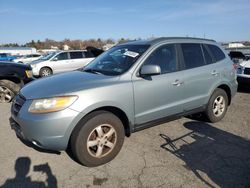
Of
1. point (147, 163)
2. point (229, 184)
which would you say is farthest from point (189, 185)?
point (147, 163)

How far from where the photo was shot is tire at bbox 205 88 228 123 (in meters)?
5.23

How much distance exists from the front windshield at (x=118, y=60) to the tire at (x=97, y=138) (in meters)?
0.80

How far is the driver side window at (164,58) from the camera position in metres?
4.25

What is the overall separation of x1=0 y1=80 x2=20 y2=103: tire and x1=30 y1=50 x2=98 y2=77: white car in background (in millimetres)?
7690

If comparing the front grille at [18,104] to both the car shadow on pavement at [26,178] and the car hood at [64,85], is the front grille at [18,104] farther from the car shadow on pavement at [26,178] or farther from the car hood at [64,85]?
the car shadow on pavement at [26,178]

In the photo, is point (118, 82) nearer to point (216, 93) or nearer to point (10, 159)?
point (10, 159)

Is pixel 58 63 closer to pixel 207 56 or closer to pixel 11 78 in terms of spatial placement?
pixel 11 78

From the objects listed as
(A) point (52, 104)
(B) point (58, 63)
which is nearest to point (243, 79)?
(A) point (52, 104)

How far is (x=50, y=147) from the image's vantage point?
11.0ft

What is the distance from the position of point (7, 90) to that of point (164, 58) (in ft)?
17.2

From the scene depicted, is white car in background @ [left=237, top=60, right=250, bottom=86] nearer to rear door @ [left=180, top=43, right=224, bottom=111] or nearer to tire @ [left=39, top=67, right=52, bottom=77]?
rear door @ [left=180, top=43, right=224, bottom=111]

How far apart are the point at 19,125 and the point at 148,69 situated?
200 cm

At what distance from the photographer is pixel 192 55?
4.90m

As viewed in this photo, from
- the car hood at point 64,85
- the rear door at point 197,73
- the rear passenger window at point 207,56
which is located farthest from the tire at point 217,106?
the car hood at point 64,85
